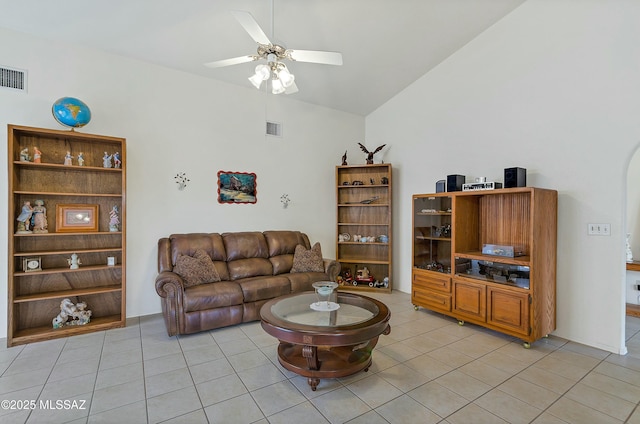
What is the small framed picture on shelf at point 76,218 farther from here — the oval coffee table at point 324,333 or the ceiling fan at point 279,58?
the oval coffee table at point 324,333

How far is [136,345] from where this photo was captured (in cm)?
310

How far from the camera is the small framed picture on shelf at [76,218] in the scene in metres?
3.38

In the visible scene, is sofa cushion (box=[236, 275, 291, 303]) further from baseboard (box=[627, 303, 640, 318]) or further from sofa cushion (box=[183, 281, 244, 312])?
baseboard (box=[627, 303, 640, 318])

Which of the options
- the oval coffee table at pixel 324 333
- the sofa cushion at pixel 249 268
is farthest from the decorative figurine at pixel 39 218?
the oval coffee table at pixel 324 333

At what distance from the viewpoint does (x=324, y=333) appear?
2.20m

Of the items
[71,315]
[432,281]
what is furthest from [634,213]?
[71,315]

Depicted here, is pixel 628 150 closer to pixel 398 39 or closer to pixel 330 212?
pixel 398 39

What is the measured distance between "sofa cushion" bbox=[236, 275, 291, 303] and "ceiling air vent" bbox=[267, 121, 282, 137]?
2352mm

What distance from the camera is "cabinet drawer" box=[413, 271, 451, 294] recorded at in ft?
12.7

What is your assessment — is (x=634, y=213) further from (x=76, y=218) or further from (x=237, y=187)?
(x=76, y=218)

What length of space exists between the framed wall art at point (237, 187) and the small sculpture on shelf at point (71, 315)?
2.05 meters

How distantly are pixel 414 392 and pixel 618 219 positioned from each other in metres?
2.63

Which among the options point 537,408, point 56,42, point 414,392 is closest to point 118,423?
point 414,392

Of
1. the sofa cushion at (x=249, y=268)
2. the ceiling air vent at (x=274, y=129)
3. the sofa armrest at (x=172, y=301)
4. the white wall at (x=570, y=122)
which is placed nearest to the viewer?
the white wall at (x=570, y=122)
